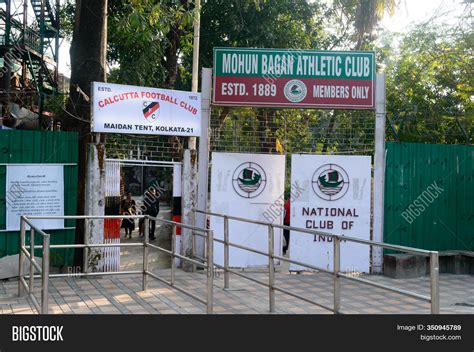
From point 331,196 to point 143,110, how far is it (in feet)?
11.4

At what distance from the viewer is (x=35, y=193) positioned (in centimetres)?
873

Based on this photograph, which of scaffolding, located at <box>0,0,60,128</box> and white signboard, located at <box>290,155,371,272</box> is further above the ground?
scaffolding, located at <box>0,0,60,128</box>

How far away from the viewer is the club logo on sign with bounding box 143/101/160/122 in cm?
921

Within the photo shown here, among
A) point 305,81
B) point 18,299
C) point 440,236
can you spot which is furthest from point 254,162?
point 18,299

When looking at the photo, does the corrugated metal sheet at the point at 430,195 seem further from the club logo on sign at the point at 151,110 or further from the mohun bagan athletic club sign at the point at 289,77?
the club logo on sign at the point at 151,110

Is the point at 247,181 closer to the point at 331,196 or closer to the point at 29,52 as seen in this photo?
the point at 331,196

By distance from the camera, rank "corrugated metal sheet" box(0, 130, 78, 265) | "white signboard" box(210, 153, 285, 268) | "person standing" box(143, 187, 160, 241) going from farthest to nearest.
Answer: "person standing" box(143, 187, 160, 241) → "white signboard" box(210, 153, 285, 268) → "corrugated metal sheet" box(0, 130, 78, 265)

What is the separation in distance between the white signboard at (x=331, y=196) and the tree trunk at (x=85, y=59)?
11.9 feet

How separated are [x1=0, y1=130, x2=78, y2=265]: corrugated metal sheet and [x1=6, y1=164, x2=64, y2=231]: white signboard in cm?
9

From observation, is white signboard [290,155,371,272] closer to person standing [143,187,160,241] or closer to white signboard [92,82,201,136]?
white signboard [92,82,201,136]

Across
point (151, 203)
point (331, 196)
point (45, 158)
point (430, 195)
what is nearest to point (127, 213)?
point (151, 203)

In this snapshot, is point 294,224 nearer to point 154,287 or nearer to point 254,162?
point 254,162

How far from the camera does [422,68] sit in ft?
55.8

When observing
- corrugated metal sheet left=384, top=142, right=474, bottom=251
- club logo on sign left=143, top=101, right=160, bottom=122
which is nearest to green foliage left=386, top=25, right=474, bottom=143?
corrugated metal sheet left=384, top=142, right=474, bottom=251
